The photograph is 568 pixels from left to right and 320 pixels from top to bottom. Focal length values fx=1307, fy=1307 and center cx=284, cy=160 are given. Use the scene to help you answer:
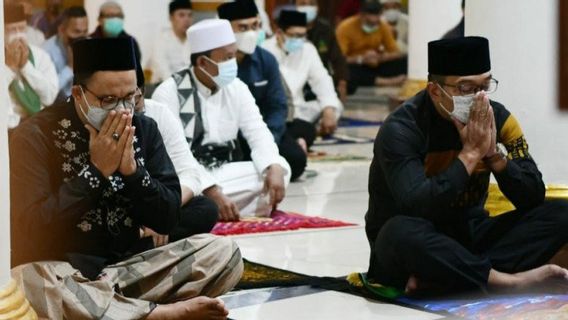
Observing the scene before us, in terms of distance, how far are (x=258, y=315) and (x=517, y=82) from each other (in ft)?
4.78

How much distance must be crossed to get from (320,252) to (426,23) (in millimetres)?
3056

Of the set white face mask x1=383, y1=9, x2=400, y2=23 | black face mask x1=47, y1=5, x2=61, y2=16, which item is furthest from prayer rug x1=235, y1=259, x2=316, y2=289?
white face mask x1=383, y1=9, x2=400, y2=23

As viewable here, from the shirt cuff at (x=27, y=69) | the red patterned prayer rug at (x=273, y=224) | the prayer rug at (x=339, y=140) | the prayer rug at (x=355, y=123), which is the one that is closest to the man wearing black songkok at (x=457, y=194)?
the red patterned prayer rug at (x=273, y=224)

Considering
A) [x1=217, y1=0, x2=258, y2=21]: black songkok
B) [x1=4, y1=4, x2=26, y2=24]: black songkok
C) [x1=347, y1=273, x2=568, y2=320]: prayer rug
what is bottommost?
[x1=347, y1=273, x2=568, y2=320]: prayer rug

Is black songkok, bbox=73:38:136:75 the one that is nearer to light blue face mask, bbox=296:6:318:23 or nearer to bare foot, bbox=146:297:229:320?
bare foot, bbox=146:297:229:320

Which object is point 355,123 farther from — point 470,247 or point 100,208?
point 100,208

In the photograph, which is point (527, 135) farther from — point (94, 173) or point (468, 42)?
point (94, 173)

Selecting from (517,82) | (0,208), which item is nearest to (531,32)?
(517,82)

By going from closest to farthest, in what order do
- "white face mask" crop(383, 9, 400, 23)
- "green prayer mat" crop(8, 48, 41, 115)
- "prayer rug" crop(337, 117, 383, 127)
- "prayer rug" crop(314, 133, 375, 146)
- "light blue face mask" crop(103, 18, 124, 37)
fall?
"green prayer mat" crop(8, 48, 41, 115) → "prayer rug" crop(314, 133, 375, 146) → "light blue face mask" crop(103, 18, 124, 37) → "prayer rug" crop(337, 117, 383, 127) → "white face mask" crop(383, 9, 400, 23)

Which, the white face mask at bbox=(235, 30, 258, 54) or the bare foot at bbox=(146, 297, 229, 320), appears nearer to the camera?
the bare foot at bbox=(146, 297, 229, 320)

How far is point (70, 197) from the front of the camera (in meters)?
3.97

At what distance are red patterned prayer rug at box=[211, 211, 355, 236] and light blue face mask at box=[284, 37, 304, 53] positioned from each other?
3.28 m

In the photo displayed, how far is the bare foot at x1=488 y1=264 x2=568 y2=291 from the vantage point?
→ 4656 millimetres

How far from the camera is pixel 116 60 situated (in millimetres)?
4109
